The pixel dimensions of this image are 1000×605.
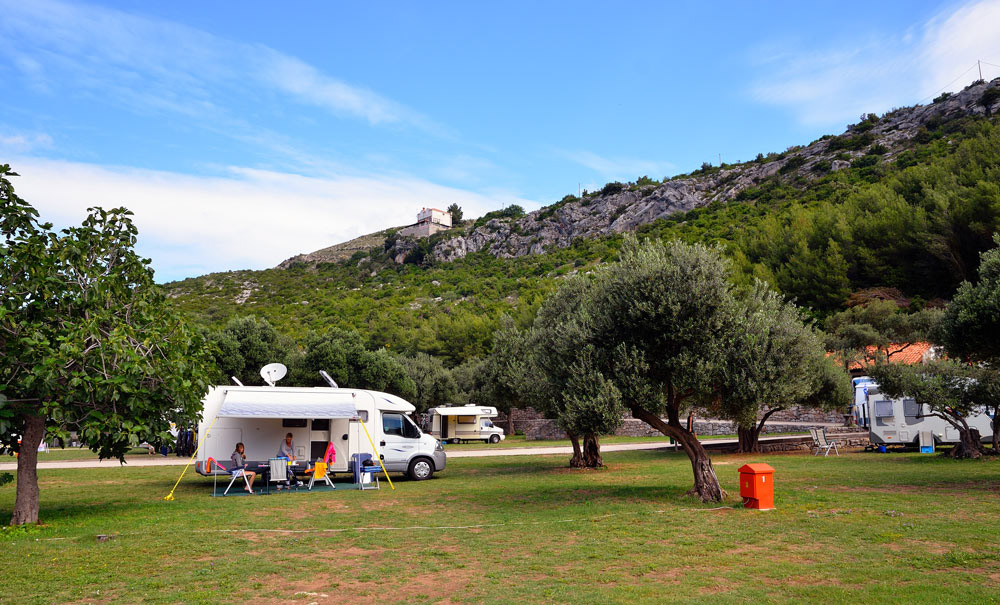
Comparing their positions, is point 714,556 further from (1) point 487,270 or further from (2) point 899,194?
(1) point 487,270

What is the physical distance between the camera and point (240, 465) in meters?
14.8

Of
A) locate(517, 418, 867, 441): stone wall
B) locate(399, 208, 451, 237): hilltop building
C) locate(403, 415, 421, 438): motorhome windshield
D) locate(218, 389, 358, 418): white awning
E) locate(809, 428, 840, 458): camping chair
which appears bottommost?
locate(517, 418, 867, 441): stone wall

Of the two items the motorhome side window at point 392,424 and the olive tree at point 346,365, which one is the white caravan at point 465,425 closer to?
the olive tree at point 346,365

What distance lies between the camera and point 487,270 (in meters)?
86.4

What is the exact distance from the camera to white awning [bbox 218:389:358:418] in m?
14.7

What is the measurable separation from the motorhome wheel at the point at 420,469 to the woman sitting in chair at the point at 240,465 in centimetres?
409

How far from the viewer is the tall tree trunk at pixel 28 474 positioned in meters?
9.91

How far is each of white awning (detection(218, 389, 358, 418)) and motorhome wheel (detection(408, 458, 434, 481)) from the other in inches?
107

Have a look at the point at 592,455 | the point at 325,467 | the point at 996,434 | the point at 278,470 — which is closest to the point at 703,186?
the point at 996,434

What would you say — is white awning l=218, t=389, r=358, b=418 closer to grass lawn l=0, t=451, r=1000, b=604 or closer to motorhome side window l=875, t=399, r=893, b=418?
grass lawn l=0, t=451, r=1000, b=604

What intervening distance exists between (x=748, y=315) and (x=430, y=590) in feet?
29.0

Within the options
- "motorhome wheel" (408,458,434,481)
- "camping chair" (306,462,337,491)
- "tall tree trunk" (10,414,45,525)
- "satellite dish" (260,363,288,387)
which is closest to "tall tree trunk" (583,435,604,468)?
"motorhome wheel" (408,458,434,481)

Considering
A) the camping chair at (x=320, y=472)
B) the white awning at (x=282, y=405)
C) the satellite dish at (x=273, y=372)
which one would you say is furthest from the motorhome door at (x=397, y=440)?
the satellite dish at (x=273, y=372)

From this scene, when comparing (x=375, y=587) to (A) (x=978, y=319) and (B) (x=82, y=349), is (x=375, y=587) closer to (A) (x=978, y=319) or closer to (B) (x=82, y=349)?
(B) (x=82, y=349)
